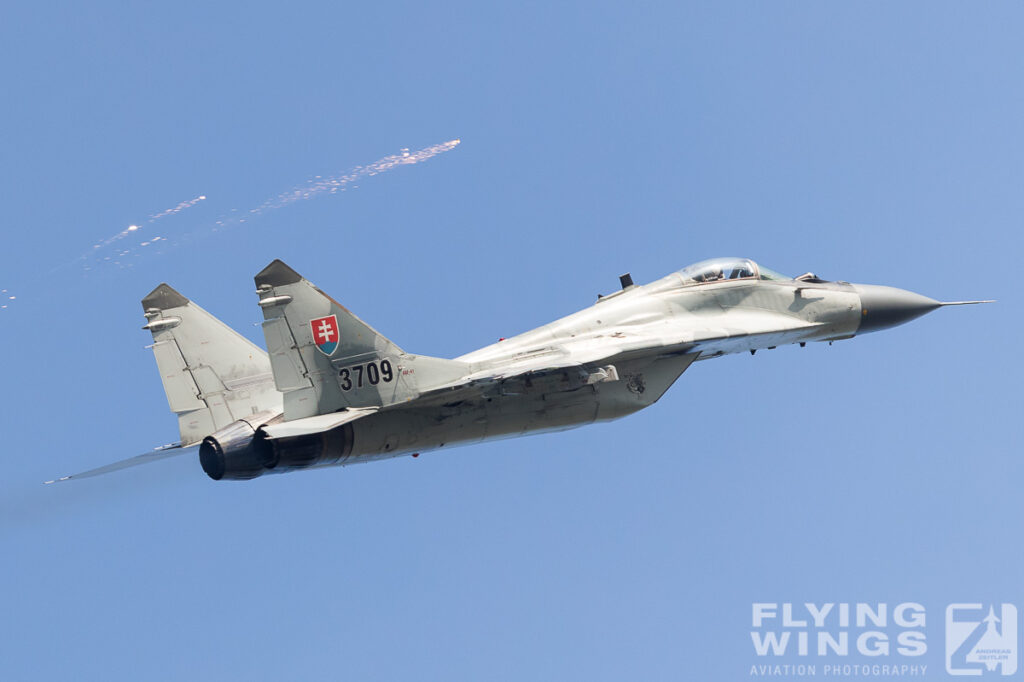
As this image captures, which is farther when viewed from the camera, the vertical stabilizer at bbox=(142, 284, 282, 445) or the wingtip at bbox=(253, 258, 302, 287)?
the vertical stabilizer at bbox=(142, 284, 282, 445)

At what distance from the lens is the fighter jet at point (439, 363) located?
2106cm

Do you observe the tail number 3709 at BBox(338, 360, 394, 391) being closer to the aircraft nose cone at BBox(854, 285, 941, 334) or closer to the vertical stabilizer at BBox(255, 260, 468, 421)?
the vertical stabilizer at BBox(255, 260, 468, 421)

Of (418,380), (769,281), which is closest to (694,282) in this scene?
(769,281)

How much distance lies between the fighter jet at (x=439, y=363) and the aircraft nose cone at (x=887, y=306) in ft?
0.09

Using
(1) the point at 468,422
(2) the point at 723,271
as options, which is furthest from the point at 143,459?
(2) the point at 723,271

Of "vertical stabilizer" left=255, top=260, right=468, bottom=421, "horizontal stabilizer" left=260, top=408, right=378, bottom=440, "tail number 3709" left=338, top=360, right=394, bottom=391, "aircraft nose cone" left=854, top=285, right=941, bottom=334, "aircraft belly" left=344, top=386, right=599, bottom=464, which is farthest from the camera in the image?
"aircraft nose cone" left=854, top=285, right=941, bottom=334

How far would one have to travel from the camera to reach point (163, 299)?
81.5ft

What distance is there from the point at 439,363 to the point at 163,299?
6110 millimetres

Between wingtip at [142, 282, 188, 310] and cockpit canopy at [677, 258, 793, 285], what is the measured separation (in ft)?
29.8

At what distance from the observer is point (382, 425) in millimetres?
21719

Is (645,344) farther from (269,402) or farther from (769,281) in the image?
(269,402)

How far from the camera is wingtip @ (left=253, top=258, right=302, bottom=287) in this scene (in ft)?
68.8

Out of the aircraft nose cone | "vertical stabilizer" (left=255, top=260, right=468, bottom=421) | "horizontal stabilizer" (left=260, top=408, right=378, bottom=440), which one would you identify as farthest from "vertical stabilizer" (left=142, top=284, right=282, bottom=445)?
the aircraft nose cone

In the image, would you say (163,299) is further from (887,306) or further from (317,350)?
(887,306)
